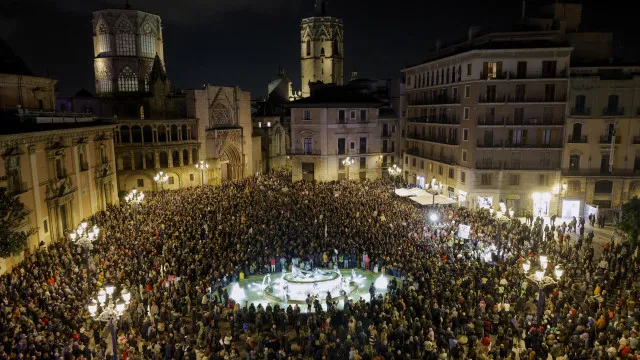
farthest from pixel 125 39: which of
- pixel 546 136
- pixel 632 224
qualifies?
pixel 632 224

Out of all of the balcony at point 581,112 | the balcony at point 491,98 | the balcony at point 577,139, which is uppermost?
the balcony at point 491,98

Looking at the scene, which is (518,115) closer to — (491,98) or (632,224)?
(491,98)

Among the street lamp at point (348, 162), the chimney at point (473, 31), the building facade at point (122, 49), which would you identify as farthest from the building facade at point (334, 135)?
the building facade at point (122, 49)

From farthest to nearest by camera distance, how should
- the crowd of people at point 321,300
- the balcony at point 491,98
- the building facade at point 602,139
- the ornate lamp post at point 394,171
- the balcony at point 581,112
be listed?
the ornate lamp post at point 394,171, the balcony at point 491,98, the balcony at point 581,112, the building facade at point 602,139, the crowd of people at point 321,300

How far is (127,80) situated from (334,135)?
28.7 meters

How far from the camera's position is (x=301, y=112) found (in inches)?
1924

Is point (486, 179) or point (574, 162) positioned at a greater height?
point (574, 162)

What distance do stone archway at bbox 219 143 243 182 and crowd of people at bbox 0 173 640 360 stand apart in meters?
22.6

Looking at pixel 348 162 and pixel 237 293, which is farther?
pixel 348 162

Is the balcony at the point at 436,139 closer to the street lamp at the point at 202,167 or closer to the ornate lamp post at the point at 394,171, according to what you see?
the ornate lamp post at the point at 394,171

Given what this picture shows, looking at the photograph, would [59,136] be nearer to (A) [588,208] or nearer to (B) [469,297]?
(B) [469,297]

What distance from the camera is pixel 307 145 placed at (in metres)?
49.2

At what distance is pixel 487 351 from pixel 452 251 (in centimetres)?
887

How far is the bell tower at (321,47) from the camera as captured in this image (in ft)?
259
